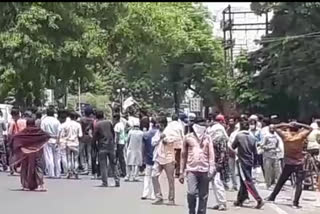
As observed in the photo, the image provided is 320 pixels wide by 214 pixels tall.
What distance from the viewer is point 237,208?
49.7ft

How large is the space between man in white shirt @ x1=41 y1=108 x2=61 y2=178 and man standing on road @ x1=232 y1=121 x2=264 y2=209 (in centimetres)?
649

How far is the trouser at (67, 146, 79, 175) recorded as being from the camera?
2053cm

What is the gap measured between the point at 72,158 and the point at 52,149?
583 millimetres

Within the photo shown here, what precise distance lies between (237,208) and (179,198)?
2.05m

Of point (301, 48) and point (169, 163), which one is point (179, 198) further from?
point (301, 48)

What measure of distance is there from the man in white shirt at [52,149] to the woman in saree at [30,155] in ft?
8.55

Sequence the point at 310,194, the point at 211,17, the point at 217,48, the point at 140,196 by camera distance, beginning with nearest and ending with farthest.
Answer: the point at 140,196 < the point at 310,194 < the point at 217,48 < the point at 211,17

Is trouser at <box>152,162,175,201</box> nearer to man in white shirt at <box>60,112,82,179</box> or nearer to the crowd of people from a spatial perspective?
the crowd of people

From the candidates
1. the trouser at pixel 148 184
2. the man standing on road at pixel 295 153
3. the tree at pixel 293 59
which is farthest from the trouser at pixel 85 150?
the tree at pixel 293 59

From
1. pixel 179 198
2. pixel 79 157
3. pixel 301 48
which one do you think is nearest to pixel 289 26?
pixel 301 48

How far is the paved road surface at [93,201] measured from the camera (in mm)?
14273

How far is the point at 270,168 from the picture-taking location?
19.3 metres

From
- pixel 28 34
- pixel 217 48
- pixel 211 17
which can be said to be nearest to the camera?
pixel 28 34

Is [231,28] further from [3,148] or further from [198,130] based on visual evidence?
[198,130]
